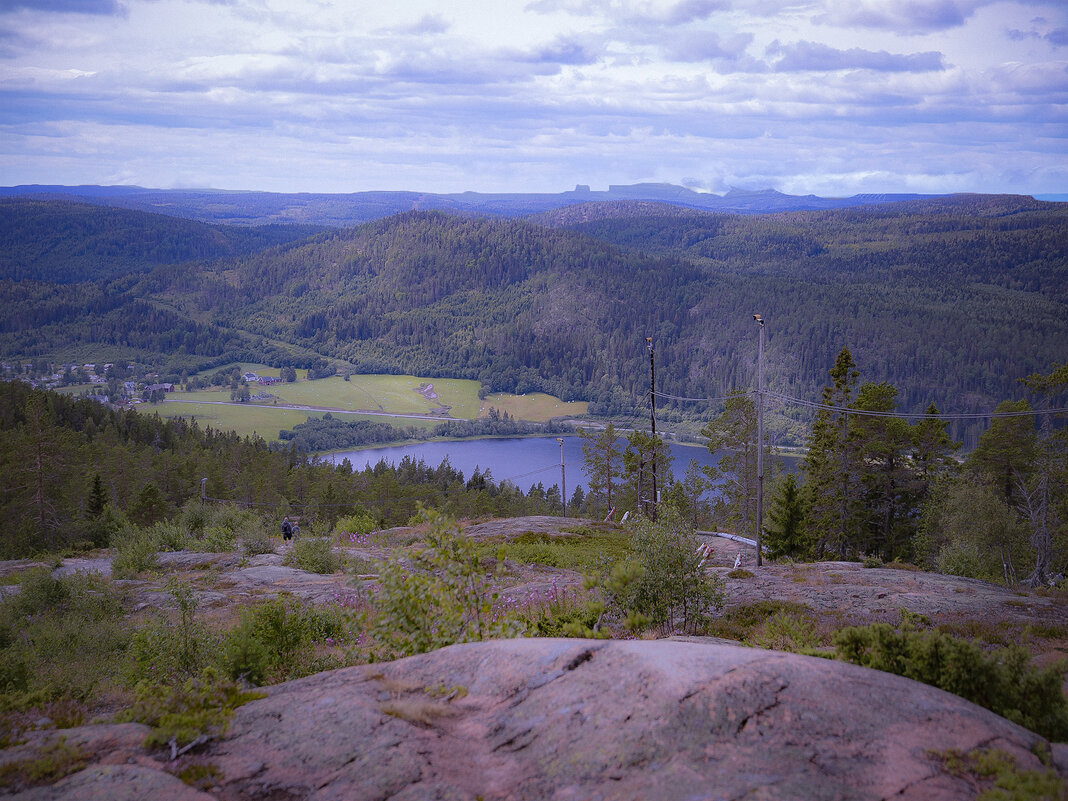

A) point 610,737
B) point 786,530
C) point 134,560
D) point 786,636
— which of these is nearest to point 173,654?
point 610,737

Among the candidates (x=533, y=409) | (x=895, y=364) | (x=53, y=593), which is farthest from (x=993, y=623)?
(x=533, y=409)

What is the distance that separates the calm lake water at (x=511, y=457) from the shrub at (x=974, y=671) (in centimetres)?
10093

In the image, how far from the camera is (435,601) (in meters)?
7.61

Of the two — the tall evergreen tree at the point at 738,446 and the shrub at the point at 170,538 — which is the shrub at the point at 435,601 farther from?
the tall evergreen tree at the point at 738,446

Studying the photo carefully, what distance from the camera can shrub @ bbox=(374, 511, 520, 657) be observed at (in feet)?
24.2

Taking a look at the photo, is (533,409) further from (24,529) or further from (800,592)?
(800,592)

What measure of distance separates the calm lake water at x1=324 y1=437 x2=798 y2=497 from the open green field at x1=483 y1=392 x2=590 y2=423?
2202cm

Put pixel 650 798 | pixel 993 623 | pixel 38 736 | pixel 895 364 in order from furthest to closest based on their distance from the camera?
pixel 895 364 → pixel 993 623 → pixel 38 736 → pixel 650 798

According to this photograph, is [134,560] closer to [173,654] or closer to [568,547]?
[173,654]

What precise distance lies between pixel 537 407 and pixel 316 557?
165969 millimetres

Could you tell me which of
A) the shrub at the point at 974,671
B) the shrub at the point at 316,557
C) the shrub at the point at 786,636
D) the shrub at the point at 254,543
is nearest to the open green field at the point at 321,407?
the shrub at the point at 254,543

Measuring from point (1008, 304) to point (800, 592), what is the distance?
18864 cm

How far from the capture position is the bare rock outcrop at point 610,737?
14.1 ft

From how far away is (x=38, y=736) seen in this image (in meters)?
5.03
